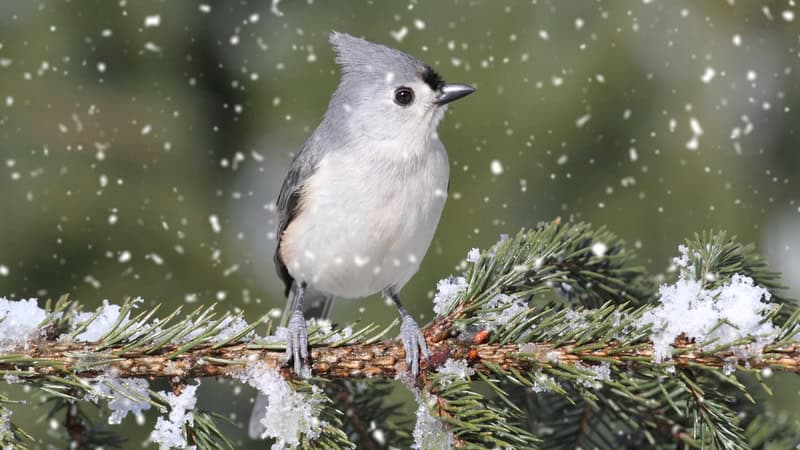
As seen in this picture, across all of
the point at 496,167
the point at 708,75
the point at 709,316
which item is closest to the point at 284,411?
the point at 709,316

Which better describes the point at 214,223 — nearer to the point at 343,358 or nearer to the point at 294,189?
the point at 294,189

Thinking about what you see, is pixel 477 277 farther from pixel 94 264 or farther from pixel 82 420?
pixel 94 264

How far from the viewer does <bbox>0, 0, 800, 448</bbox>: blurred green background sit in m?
3.52

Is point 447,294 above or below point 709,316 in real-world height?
above

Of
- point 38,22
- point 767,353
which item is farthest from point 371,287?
point 38,22

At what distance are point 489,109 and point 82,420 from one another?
89.3 inches

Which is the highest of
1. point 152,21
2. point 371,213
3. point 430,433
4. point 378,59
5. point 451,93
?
point 152,21

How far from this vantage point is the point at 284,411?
162 centimetres

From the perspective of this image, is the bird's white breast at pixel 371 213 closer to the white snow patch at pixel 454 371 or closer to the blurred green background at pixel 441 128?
the white snow patch at pixel 454 371

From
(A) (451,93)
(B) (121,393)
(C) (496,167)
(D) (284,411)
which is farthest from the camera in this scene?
(C) (496,167)

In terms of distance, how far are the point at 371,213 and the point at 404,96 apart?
0.48 meters

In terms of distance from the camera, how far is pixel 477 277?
182 cm

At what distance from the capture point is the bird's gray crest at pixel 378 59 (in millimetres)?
2703

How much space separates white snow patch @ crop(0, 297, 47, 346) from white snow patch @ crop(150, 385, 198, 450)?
0.31 meters
